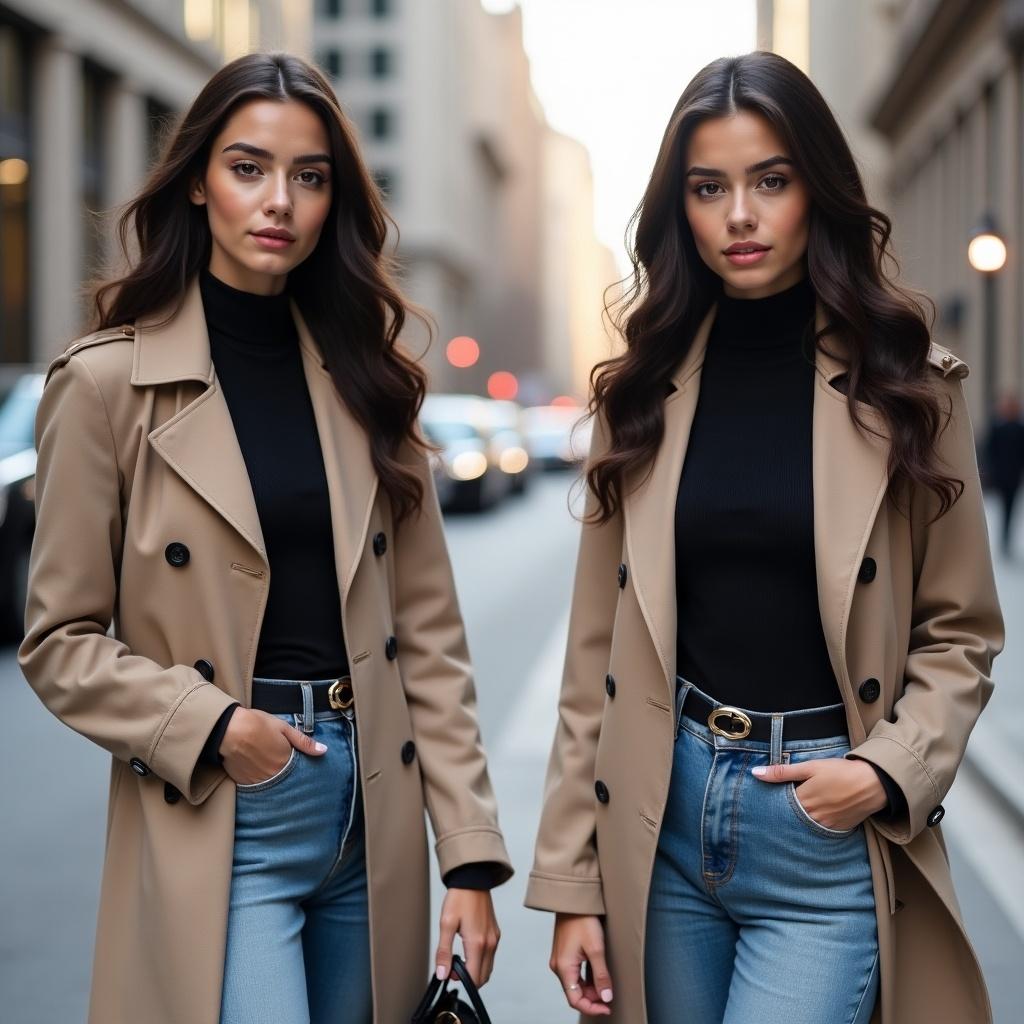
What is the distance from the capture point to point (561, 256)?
19438 cm

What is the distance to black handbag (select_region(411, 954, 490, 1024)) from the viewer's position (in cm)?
268

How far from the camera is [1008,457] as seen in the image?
67.1 ft

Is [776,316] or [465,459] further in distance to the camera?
[465,459]

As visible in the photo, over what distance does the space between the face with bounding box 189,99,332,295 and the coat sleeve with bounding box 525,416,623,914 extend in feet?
2.33

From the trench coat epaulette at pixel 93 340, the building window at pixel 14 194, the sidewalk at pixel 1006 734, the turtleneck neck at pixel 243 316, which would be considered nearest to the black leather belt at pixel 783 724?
the turtleneck neck at pixel 243 316

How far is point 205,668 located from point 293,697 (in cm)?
17

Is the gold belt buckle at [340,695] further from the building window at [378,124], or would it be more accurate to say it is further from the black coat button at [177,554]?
the building window at [378,124]

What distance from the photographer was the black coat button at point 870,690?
2.63m

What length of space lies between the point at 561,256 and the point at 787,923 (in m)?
195

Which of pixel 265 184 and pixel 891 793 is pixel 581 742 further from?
pixel 265 184

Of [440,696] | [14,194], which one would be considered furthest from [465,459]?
[440,696]

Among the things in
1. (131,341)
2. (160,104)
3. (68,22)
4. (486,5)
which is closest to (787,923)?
(131,341)

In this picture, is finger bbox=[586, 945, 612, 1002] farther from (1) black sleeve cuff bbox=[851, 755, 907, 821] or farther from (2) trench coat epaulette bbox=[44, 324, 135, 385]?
(2) trench coat epaulette bbox=[44, 324, 135, 385]

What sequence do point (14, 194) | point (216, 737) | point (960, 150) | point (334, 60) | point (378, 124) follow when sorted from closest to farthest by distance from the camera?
point (216, 737)
point (14, 194)
point (960, 150)
point (378, 124)
point (334, 60)
